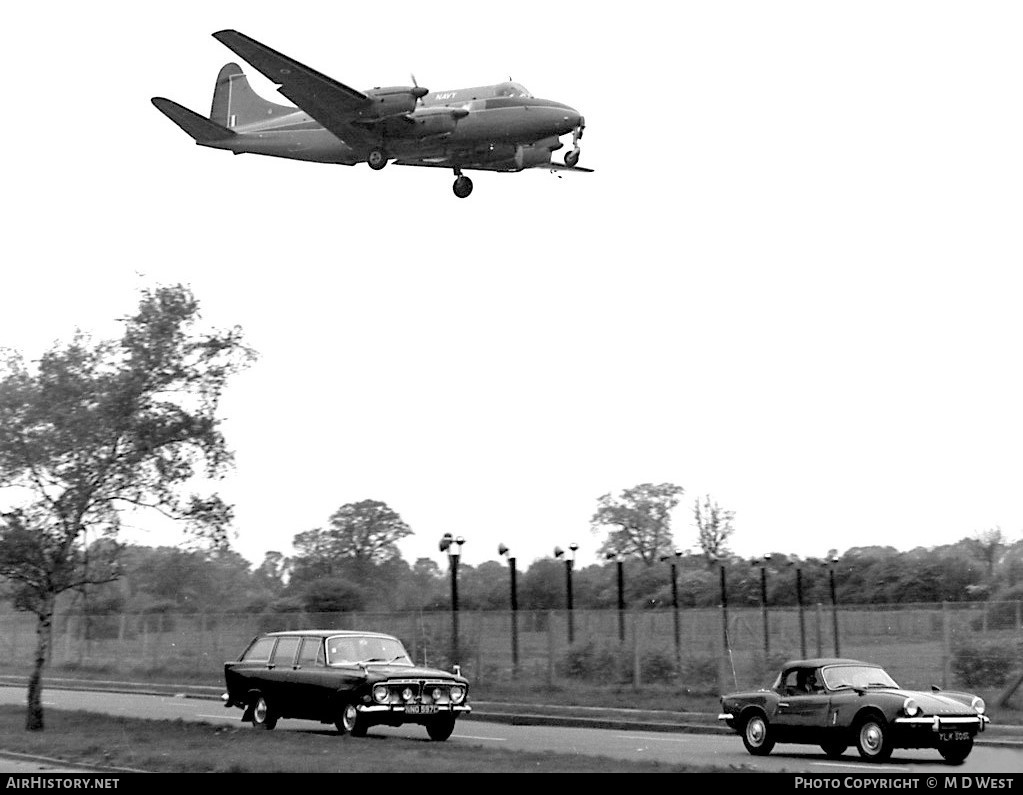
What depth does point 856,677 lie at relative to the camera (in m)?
18.3

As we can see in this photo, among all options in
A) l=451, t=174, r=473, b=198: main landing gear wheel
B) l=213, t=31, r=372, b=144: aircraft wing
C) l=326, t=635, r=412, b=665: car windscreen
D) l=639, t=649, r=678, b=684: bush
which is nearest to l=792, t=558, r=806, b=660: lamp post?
l=639, t=649, r=678, b=684: bush

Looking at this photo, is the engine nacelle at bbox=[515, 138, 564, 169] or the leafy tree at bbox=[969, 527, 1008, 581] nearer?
the engine nacelle at bbox=[515, 138, 564, 169]

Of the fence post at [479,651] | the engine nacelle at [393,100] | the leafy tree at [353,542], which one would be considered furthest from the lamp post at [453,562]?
the leafy tree at [353,542]

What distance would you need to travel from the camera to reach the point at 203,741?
60.1 ft

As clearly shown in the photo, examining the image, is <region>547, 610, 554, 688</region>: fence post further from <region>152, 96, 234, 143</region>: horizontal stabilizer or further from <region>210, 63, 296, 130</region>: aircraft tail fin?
<region>152, 96, 234, 143</region>: horizontal stabilizer

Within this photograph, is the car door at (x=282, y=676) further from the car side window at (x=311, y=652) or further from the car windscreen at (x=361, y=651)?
the car windscreen at (x=361, y=651)

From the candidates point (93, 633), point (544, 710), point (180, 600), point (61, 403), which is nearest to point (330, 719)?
point (61, 403)

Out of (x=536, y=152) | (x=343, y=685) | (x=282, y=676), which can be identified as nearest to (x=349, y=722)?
(x=343, y=685)

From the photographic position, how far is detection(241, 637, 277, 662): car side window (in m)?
21.8

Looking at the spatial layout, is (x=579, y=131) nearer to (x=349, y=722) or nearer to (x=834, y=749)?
(x=349, y=722)

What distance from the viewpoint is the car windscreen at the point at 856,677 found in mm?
18078

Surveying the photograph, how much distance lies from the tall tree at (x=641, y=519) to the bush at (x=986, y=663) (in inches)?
1899

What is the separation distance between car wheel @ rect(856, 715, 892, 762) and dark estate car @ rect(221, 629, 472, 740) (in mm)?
5934
